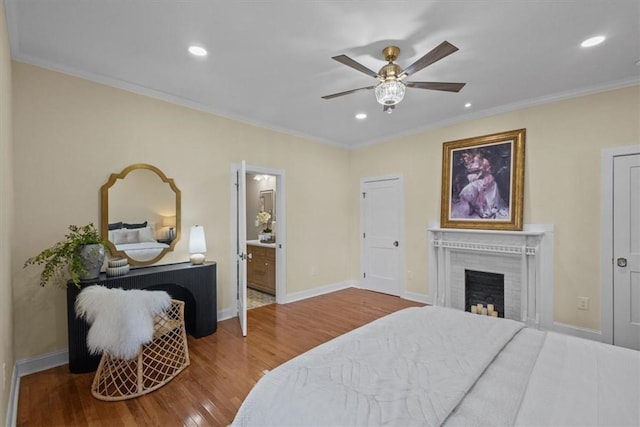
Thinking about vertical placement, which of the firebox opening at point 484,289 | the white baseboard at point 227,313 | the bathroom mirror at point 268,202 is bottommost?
→ the white baseboard at point 227,313

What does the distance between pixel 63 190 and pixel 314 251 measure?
3.41 meters

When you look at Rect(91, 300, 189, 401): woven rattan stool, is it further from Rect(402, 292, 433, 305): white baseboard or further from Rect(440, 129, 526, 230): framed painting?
Rect(440, 129, 526, 230): framed painting

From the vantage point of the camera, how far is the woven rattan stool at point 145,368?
7.35ft

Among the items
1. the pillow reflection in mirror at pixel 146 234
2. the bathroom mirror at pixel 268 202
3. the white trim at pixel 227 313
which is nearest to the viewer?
the pillow reflection in mirror at pixel 146 234

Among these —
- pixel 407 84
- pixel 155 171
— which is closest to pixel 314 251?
pixel 155 171

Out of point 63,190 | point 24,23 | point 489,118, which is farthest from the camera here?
point 489,118

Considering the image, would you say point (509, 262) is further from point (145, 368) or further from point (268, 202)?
point (268, 202)

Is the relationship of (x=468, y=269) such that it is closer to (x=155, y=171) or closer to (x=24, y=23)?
(x=155, y=171)

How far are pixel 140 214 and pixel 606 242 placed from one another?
5050 millimetres

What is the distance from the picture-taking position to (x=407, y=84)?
2436mm

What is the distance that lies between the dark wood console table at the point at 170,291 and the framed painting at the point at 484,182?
336 cm

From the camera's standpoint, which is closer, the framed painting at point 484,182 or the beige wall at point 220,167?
the beige wall at point 220,167

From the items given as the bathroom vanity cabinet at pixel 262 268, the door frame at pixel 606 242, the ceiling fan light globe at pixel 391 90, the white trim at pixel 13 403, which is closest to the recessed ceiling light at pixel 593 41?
the door frame at pixel 606 242

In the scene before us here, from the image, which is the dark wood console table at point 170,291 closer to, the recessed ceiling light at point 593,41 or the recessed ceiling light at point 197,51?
the recessed ceiling light at point 197,51
